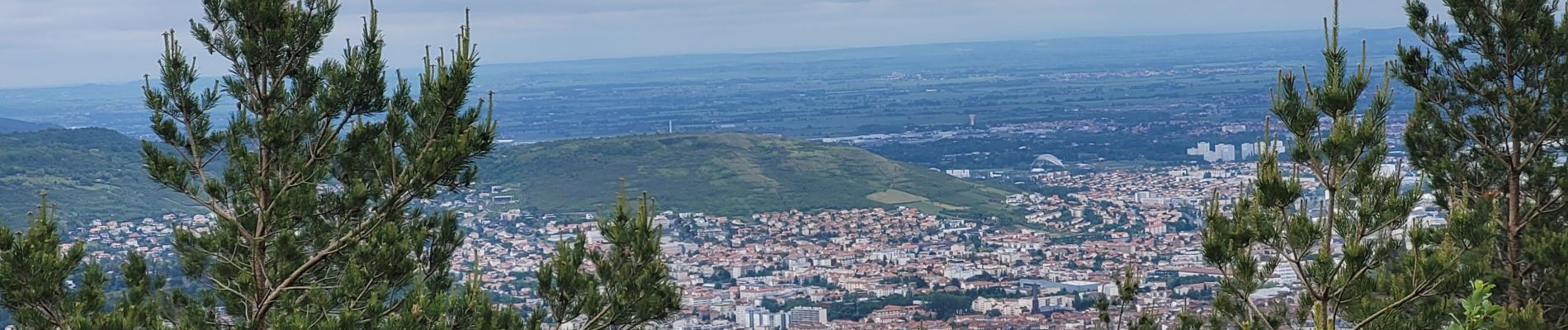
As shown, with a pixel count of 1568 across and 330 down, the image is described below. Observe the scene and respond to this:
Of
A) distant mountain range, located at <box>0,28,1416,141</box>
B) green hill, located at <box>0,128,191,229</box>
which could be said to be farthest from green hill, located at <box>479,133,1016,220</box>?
green hill, located at <box>0,128,191,229</box>

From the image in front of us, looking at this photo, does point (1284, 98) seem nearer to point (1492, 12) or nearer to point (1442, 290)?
point (1442, 290)

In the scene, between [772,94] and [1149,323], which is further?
[772,94]

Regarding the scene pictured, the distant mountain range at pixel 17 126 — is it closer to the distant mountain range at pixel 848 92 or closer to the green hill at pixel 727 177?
the distant mountain range at pixel 848 92

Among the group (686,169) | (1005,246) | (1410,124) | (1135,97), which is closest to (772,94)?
(1135,97)

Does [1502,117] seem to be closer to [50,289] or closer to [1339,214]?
[1339,214]

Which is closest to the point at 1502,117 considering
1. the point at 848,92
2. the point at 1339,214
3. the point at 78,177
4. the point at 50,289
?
the point at 1339,214

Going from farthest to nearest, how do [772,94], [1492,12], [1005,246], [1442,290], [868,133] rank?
[772,94] < [868,133] < [1005,246] < [1492,12] < [1442,290]
